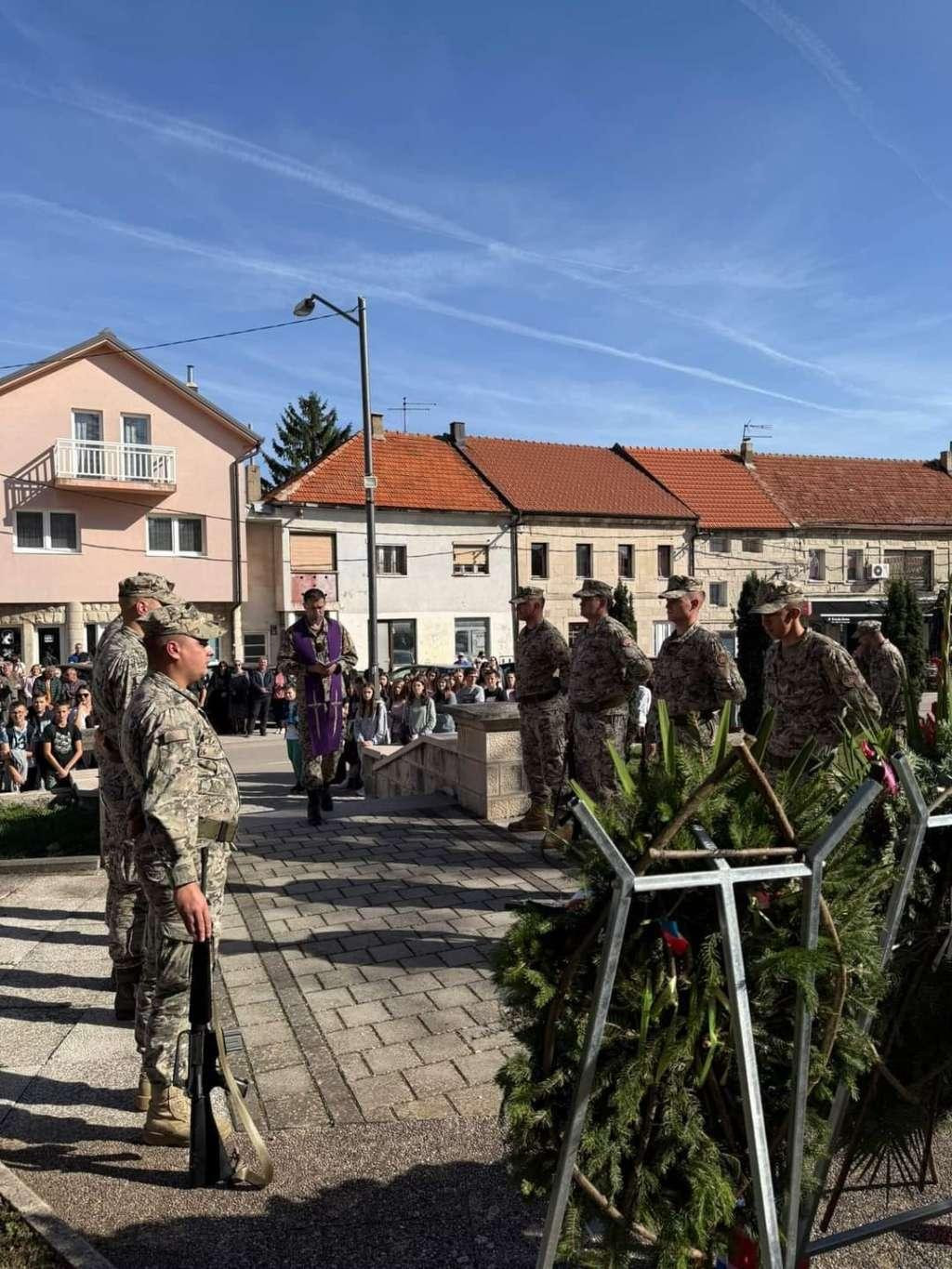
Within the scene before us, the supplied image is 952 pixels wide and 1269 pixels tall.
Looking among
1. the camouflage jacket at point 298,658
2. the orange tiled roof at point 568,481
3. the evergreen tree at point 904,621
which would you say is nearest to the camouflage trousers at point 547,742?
the camouflage jacket at point 298,658

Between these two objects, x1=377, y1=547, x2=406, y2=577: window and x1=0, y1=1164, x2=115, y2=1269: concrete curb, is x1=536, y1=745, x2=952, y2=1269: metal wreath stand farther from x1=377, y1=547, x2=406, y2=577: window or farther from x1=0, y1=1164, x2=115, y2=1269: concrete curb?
x1=377, y1=547, x2=406, y2=577: window

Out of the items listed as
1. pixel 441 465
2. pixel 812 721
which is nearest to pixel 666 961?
pixel 812 721

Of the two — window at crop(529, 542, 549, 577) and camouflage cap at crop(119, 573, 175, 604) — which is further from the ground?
window at crop(529, 542, 549, 577)

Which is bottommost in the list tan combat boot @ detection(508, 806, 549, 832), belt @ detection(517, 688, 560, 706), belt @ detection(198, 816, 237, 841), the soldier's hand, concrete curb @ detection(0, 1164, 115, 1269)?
concrete curb @ detection(0, 1164, 115, 1269)

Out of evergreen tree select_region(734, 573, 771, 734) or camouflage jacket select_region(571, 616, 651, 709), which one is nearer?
camouflage jacket select_region(571, 616, 651, 709)

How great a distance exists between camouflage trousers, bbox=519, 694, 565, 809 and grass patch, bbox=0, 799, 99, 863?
12.5ft

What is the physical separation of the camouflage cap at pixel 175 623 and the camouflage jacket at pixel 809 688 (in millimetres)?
3066

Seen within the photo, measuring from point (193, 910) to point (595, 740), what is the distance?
3997 millimetres

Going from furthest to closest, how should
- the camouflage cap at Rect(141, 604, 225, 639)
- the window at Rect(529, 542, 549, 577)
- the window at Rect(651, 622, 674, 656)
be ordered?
the window at Rect(651, 622, 674, 656)
the window at Rect(529, 542, 549, 577)
the camouflage cap at Rect(141, 604, 225, 639)

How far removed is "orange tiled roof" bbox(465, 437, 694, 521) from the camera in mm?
35094

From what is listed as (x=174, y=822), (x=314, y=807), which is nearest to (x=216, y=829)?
(x=174, y=822)

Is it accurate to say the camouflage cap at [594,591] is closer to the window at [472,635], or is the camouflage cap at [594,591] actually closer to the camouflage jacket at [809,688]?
the camouflage jacket at [809,688]

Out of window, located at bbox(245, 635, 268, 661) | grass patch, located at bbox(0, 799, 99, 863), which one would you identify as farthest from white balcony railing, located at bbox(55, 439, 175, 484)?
grass patch, located at bbox(0, 799, 99, 863)

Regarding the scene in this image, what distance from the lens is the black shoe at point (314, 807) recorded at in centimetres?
837
